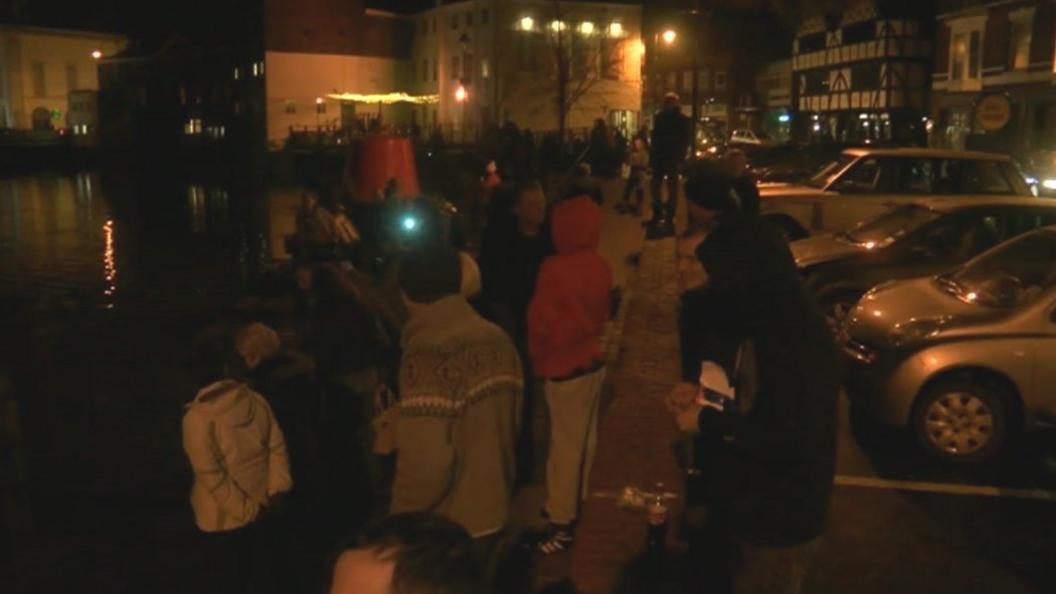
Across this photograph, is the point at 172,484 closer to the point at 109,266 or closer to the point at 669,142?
the point at 669,142

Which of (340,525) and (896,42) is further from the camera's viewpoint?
(896,42)

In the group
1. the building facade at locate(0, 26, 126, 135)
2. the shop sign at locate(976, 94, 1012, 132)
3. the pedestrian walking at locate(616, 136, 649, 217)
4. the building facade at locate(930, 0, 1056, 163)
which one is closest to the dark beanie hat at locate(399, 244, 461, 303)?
the pedestrian walking at locate(616, 136, 649, 217)

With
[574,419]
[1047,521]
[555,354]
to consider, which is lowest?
[1047,521]

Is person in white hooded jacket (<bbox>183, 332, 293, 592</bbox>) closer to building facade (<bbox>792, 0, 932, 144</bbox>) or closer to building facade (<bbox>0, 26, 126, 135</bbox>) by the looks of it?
building facade (<bbox>792, 0, 932, 144</bbox>)

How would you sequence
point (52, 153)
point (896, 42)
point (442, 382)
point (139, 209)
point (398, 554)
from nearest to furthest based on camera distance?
1. point (398, 554)
2. point (442, 382)
3. point (139, 209)
4. point (896, 42)
5. point (52, 153)

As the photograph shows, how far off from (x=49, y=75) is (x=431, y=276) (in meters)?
95.5

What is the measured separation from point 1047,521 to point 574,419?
3.17 meters

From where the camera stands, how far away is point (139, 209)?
3325cm

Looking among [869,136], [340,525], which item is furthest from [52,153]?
[340,525]

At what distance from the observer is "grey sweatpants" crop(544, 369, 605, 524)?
18.4 feet

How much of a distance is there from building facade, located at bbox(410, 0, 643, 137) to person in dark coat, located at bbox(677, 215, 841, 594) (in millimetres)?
53869

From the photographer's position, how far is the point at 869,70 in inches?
2309

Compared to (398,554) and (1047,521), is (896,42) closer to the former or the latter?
(1047,521)

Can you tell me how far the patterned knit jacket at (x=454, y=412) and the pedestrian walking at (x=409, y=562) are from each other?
5.46 feet
